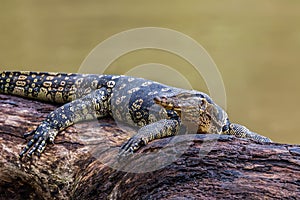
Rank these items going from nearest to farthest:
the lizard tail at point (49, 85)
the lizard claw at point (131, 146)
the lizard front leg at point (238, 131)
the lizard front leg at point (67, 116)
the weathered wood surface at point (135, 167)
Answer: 1. the weathered wood surface at point (135, 167)
2. the lizard claw at point (131, 146)
3. the lizard front leg at point (67, 116)
4. the lizard front leg at point (238, 131)
5. the lizard tail at point (49, 85)

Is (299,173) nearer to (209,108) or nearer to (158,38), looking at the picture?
(209,108)

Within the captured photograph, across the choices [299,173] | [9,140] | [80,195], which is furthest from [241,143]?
[9,140]

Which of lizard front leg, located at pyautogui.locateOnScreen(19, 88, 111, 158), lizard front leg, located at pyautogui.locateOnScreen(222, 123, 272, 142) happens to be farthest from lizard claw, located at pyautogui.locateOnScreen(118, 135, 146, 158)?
lizard front leg, located at pyautogui.locateOnScreen(222, 123, 272, 142)

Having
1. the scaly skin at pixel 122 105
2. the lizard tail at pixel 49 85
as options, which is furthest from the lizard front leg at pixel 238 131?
the lizard tail at pixel 49 85

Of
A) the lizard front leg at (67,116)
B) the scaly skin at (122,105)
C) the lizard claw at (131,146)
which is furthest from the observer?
the lizard front leg at (67,116)

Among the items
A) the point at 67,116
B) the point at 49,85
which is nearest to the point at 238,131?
the point at 67,116

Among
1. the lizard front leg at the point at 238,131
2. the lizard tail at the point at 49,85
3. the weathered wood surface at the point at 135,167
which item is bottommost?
the weathered wood surface at the point at 135,167

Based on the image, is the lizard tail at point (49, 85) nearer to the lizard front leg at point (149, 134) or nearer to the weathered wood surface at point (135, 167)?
the weathered wood surface at point (135, 167)
